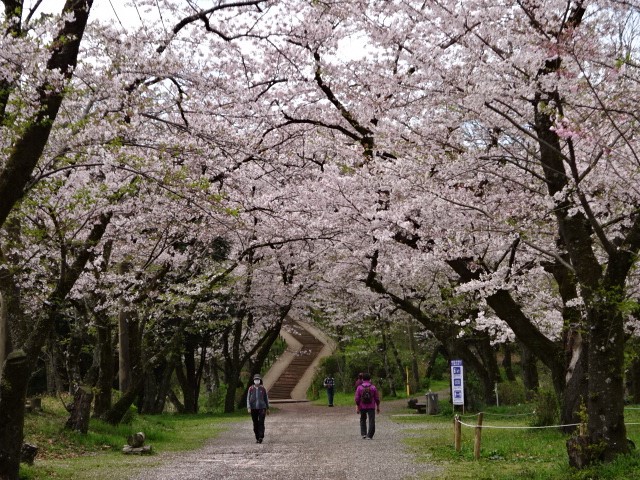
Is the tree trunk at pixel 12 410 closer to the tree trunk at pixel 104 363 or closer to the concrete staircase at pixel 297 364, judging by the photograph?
the tree trunk at pixel 104 363

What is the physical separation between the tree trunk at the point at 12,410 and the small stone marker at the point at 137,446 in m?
4.66

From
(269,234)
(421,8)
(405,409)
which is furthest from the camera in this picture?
(405,409)

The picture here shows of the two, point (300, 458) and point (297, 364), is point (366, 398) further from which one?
point (297, 364)

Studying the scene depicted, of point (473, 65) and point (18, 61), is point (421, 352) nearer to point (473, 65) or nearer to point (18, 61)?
point (473, 65)

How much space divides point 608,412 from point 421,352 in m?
35.4

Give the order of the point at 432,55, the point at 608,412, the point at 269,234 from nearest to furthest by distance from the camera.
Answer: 1. the point at 608,412
2. the point at 432,55
3. the point at 269,234

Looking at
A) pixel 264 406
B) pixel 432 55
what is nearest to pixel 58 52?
pixel 432 55

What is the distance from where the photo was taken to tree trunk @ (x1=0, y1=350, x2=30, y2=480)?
805 cm

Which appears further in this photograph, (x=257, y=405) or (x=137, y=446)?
(x=257, y=405)

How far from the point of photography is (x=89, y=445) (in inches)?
519

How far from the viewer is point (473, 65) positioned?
9469 mm

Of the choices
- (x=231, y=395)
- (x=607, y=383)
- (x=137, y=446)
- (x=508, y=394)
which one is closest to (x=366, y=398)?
(x=137, y=446)

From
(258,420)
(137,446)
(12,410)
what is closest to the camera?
(12,410)

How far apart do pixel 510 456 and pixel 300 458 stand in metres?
3.46
